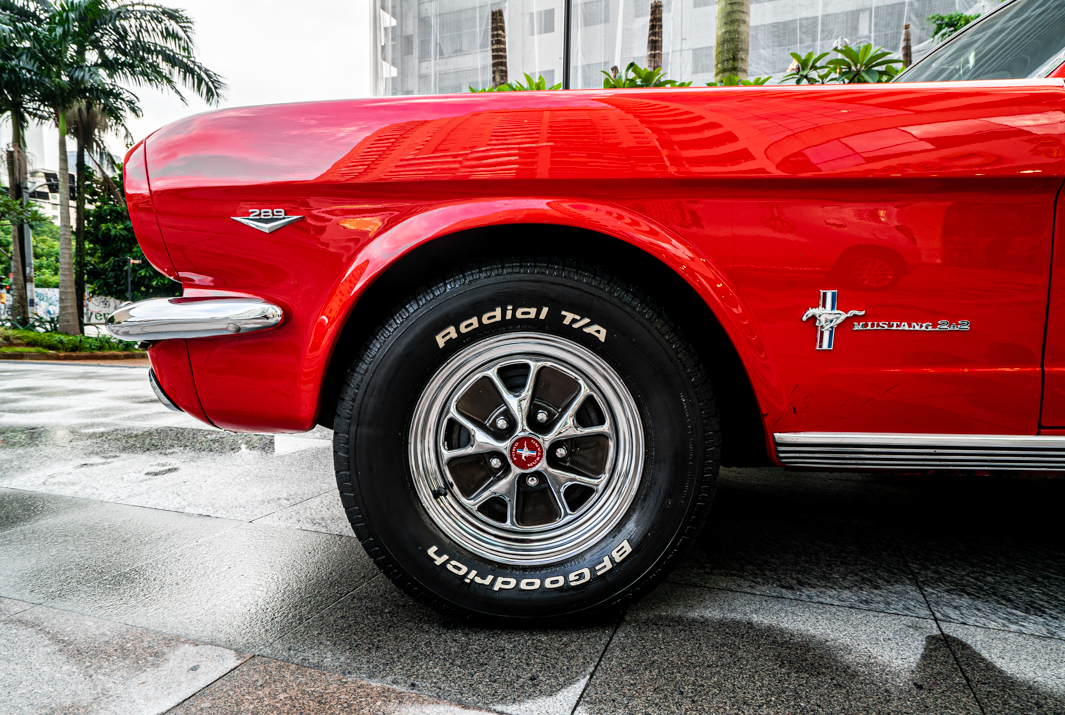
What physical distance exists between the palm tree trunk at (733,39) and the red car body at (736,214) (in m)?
3.89

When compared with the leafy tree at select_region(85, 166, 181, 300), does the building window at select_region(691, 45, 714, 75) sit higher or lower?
higher

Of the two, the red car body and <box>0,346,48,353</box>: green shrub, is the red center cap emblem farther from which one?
<box>0,346,48,353</box>: green shrub

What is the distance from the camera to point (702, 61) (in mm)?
18453

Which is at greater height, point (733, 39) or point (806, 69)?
point (733, 39)

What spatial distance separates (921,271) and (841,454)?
47 centimetres

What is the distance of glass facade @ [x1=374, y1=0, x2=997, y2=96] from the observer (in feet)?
54.4

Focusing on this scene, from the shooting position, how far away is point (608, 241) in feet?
5.29

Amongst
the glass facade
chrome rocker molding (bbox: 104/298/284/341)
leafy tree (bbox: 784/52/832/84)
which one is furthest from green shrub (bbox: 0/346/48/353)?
leafy tree (bbox: 784/52/832/84)

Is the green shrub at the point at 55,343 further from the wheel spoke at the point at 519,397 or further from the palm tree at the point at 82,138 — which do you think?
the wheel spoke at the point at 519,397

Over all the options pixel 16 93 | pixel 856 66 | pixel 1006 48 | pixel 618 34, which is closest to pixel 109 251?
pixel 16 93

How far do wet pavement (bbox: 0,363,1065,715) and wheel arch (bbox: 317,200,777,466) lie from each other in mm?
465

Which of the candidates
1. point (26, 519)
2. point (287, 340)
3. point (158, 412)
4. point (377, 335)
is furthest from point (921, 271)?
point (158, 412)

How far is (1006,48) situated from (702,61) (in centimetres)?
1861

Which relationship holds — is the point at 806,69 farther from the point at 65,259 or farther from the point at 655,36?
the point at 65,259
